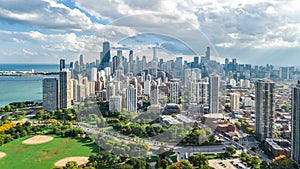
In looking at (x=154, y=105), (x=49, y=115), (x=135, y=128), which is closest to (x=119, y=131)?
(x=135, y=128)

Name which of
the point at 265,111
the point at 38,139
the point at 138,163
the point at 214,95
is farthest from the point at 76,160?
the point at 214,95

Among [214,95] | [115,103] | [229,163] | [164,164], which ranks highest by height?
[214,95]

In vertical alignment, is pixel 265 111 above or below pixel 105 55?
below

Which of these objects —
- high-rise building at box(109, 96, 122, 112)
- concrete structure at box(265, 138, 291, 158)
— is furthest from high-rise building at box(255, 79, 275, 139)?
high-rise building at box(109, 96, 122, 112)

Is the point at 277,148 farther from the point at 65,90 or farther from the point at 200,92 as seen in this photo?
the point at 65,90

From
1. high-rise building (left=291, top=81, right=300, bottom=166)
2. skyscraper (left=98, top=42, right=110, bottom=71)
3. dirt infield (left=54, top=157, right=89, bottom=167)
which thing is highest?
skyscraper (left=98, top=42, right=110, bottom=71)

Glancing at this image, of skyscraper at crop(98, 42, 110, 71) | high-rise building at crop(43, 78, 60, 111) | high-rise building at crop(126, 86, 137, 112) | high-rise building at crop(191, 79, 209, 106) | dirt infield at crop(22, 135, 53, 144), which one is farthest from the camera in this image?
high-rise building at crop(43, 78, 60, 111)

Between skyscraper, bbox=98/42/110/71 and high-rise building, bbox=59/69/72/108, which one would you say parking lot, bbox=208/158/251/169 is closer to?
skyscraper, bbox=98/42/110/71

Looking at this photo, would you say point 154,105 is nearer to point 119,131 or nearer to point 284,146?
point 119,131
